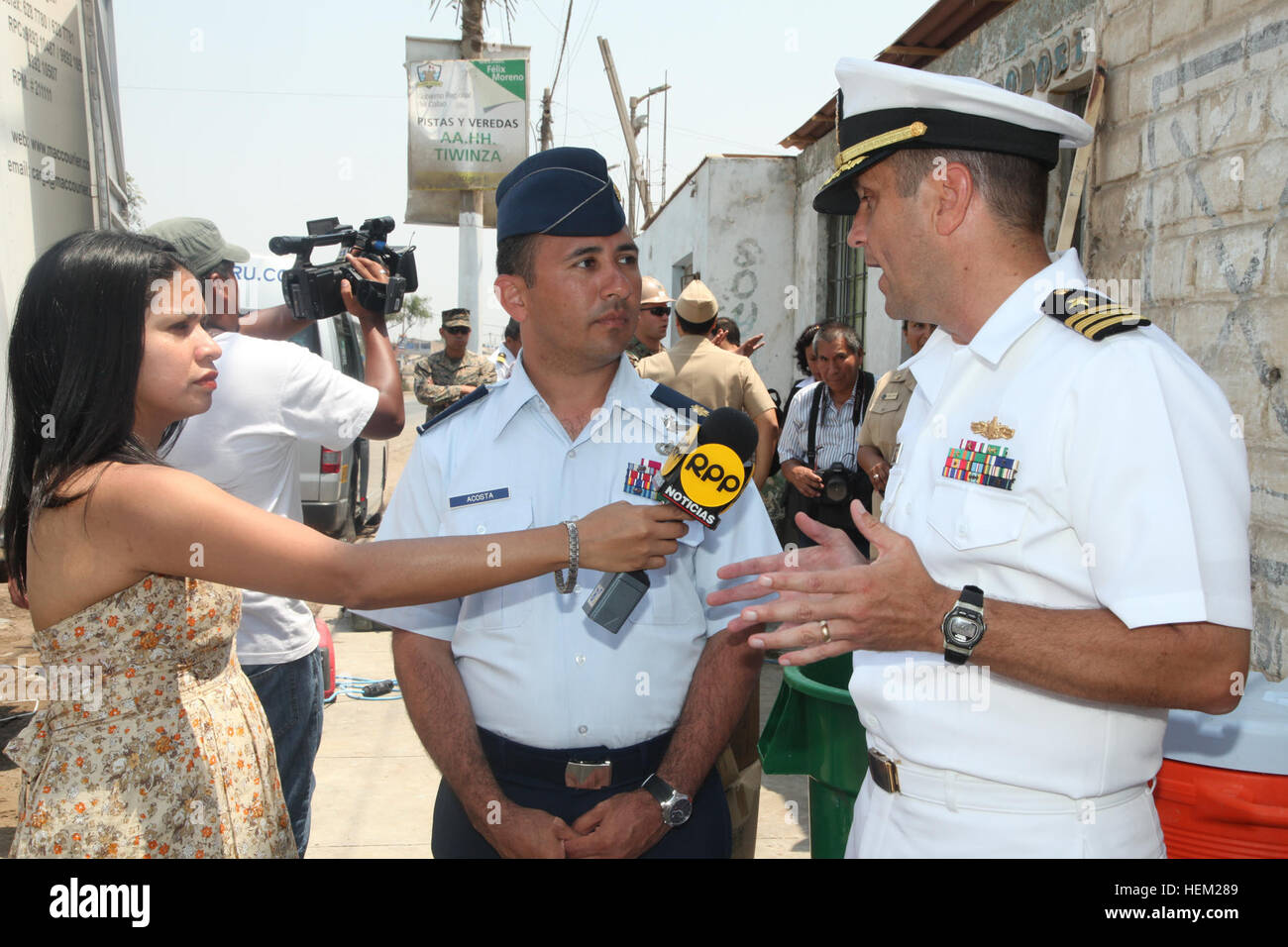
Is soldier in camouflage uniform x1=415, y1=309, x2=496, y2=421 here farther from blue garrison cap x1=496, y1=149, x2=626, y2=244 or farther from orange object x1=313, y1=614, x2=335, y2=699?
blue garrison cap x1=496, y1=149, x2=626, y2=244

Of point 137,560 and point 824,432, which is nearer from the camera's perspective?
point 137,560

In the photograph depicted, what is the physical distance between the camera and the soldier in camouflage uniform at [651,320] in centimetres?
648

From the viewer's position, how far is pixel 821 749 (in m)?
2.54

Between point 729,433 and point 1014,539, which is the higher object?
point 729,433

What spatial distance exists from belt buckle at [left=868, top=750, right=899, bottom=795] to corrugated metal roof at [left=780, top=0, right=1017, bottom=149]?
16.9ft

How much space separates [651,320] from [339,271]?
11.9 feet

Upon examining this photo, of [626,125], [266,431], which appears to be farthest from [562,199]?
[626,125]

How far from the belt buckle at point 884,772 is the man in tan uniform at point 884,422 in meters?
3.32

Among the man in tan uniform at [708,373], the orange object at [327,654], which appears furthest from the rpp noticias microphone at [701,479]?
the man in tan uniform at [708,373]

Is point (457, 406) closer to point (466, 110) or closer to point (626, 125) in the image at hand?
point (466, 110)

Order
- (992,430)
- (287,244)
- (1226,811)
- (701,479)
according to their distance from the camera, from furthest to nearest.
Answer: (287,244) < (1226,811) < (701,479) < (992,430)
